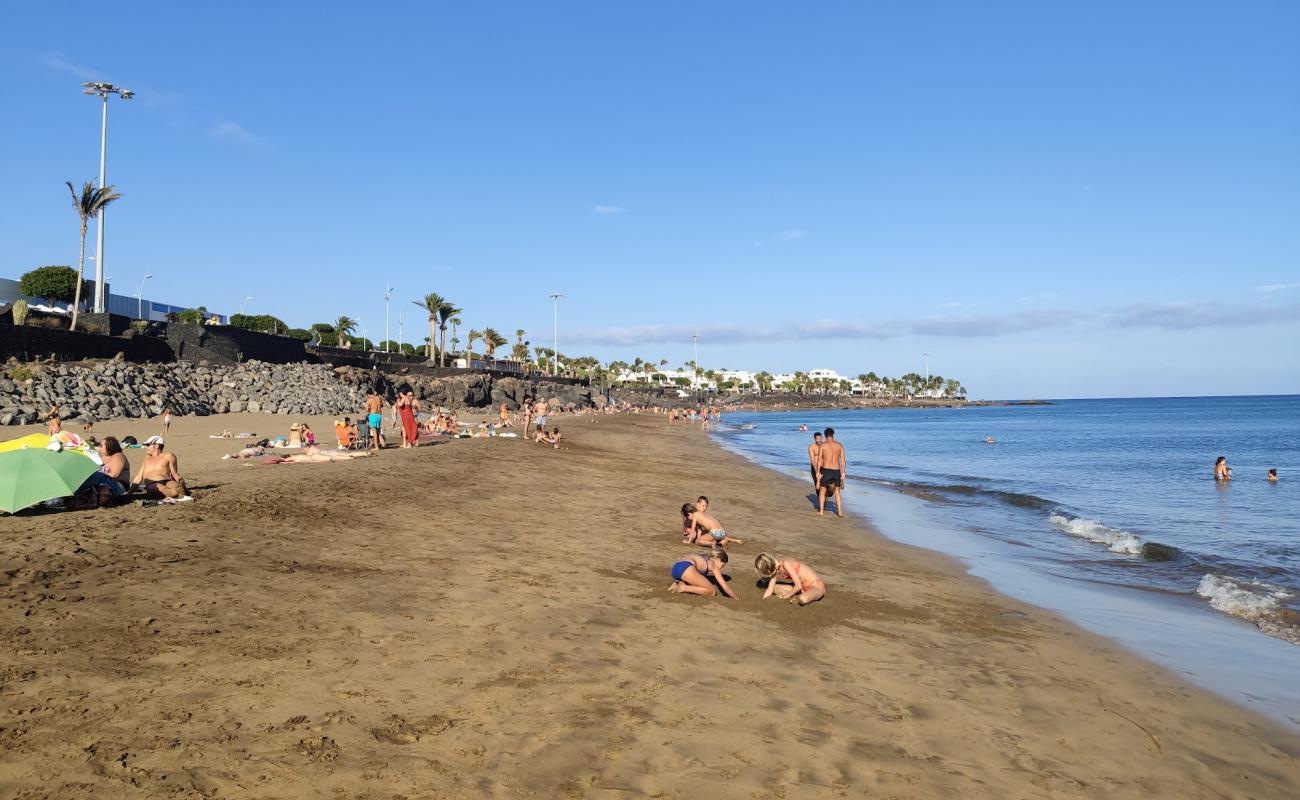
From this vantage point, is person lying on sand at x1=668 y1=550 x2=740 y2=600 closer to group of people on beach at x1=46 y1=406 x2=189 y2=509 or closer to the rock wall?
group of people on beach at x1=46 y1=406 x2=189 y2=509

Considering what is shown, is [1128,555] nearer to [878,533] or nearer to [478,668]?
[878,533]

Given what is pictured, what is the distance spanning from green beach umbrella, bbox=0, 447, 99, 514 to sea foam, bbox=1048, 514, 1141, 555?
16.6 metres

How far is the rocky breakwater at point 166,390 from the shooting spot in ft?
81.1

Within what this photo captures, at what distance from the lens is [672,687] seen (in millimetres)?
5605

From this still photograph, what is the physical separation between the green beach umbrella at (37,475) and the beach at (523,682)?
12.0 inches

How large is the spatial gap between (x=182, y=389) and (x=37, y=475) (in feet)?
86.6

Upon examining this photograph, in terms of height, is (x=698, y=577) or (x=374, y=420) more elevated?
(x=374, y=420)

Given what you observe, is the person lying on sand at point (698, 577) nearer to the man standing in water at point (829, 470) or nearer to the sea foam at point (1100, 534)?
the man standing in water at point (829, 470)

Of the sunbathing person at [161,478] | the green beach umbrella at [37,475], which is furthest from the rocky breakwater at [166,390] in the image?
the green beach umbrella at [37,475]

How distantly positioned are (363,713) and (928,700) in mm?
4143

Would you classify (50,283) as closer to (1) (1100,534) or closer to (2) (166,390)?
(2) (166,390)

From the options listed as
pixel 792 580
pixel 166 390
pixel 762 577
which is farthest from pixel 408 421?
pixel 792 580

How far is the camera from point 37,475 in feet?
31.2

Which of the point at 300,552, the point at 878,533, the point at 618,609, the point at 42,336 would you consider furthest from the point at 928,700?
the point at 42,336
